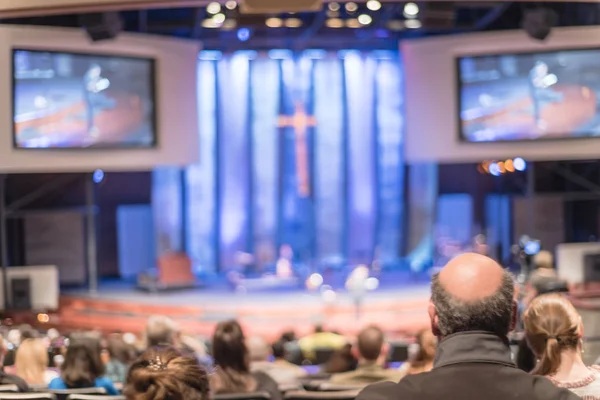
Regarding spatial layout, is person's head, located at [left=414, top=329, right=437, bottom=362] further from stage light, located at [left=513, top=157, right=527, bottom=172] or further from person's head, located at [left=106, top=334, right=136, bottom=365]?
stage light, located at [left=513, top=157, right=527, bottom=172]

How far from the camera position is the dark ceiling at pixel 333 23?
12117 millimetres

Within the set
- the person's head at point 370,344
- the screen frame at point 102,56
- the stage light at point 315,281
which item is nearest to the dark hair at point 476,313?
the person's head at point 370,344

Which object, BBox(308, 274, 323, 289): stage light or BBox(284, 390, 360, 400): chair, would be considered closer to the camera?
BBox(284, 390, 360, 400): chair

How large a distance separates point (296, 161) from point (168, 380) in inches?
503

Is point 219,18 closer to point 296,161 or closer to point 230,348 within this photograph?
point 296,161

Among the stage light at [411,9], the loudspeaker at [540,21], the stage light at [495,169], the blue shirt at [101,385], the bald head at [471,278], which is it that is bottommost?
the blue shirt at [101,385]

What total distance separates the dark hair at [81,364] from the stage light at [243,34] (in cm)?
1025

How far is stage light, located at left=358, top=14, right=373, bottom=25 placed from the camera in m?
13.2

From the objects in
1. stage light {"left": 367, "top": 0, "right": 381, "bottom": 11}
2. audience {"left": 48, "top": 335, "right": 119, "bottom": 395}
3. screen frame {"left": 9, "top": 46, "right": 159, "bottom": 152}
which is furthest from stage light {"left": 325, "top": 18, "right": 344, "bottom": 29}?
audience {"left": 48, "top": 335, "right": 119, "bottom": 395}

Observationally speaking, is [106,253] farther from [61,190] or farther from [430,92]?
[430,92]

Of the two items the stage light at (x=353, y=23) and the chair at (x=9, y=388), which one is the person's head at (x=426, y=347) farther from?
the stage light at (x=353, y=23)

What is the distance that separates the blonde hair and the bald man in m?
3.35

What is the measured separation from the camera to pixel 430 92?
12961 millimetres

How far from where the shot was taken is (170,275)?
496 inches
